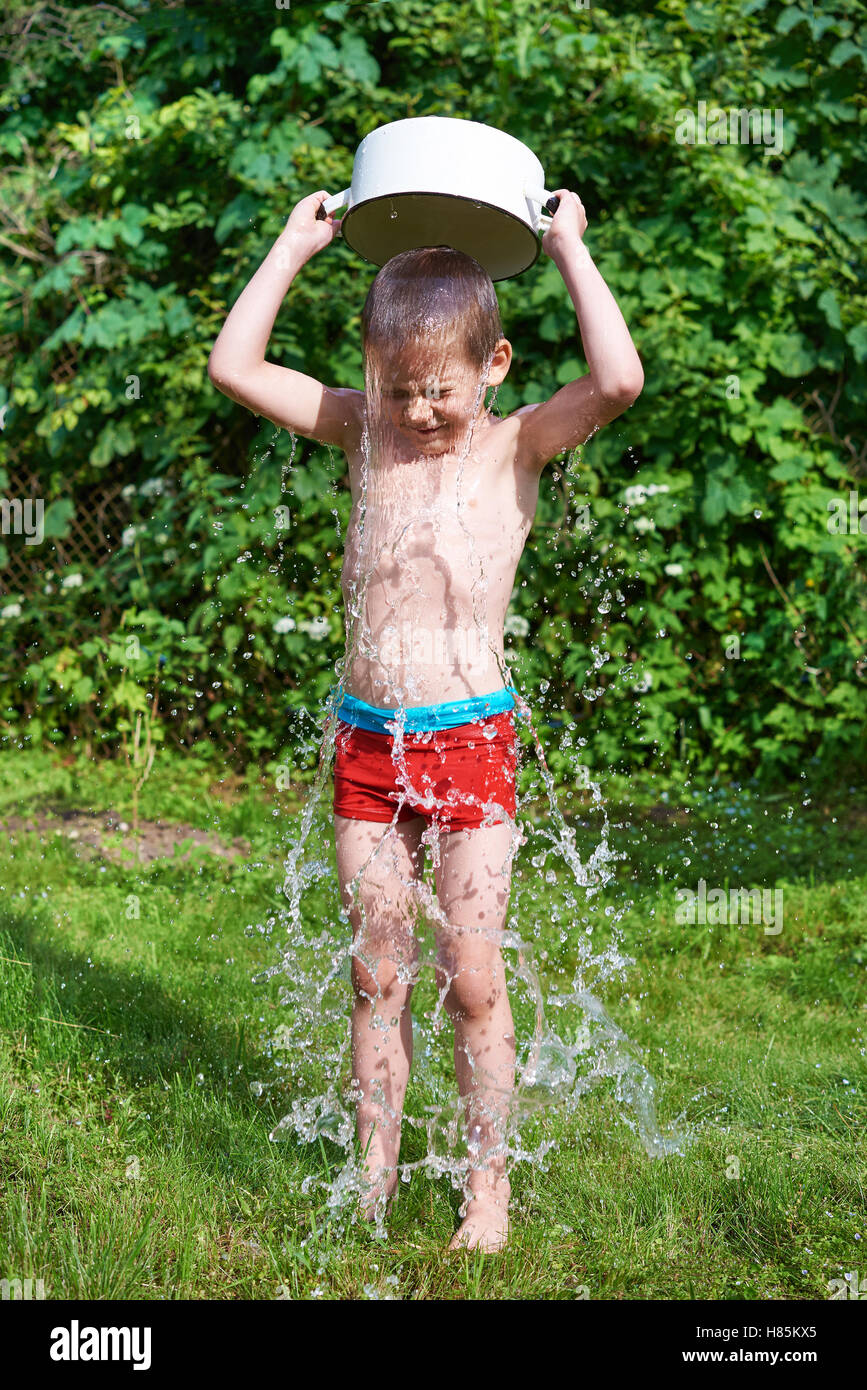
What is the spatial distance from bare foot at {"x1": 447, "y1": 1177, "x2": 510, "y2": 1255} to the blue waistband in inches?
29.2

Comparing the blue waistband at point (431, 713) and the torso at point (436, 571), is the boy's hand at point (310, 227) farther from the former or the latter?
the blue waistband at point (431, 713)

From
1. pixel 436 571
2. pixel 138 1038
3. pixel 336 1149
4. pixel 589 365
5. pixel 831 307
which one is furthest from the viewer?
pixel 831 307

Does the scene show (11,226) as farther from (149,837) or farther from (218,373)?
(218,373)

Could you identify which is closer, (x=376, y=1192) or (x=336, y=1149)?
(x=376, y=1192)

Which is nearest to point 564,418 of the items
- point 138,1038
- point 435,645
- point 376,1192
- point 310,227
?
point 435,645

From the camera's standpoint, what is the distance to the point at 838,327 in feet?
14.1

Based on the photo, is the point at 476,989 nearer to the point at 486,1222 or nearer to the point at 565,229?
the point at 486,1222

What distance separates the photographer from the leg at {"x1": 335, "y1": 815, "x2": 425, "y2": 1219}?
1981mm

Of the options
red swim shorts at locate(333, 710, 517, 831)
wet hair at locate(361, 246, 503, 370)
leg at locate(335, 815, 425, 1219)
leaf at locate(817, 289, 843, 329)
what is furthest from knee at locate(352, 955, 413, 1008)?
leaf at locate(817, 289, 843, 329)

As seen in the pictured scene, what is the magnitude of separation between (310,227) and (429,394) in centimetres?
41

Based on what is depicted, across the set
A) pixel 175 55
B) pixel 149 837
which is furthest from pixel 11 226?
pixel 149 837

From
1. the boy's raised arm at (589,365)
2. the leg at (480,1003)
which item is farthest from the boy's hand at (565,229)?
the leg at (480,1003)

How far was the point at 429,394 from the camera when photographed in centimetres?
191

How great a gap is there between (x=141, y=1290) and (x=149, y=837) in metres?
2.33
